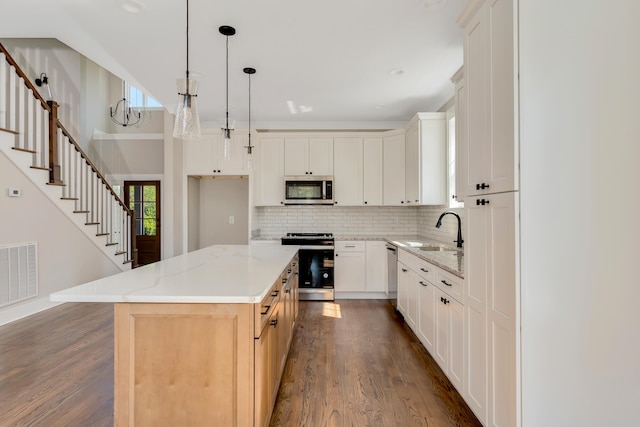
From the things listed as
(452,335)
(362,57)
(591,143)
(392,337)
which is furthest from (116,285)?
(362,57)

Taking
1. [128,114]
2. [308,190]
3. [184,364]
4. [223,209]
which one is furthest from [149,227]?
[184,364]

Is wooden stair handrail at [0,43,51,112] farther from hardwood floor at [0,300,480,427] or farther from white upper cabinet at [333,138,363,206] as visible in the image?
white upper cabinet at [333,138,363,206]

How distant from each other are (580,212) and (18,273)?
198 inches

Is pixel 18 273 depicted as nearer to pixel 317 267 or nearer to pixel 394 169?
pixel 317 267

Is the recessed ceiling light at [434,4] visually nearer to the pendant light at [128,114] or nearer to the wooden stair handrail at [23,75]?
the wooden stair handrail at [23,75]

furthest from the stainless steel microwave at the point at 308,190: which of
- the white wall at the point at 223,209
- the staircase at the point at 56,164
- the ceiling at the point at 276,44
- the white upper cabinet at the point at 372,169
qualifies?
the staircase at the point at 56,164

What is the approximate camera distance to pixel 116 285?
1624 millimetres

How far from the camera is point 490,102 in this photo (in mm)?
1642

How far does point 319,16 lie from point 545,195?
203cm

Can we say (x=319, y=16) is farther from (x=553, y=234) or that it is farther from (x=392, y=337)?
(x=392, y=337)

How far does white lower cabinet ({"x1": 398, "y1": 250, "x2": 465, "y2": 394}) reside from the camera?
2.07 m

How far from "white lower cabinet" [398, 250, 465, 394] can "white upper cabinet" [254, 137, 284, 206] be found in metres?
2.23

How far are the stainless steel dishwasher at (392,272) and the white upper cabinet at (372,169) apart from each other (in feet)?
2.58

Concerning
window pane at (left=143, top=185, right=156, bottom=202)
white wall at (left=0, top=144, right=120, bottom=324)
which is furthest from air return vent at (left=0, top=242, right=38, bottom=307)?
→ window pane at (left=143, top=185, right=156, bottom=202)
